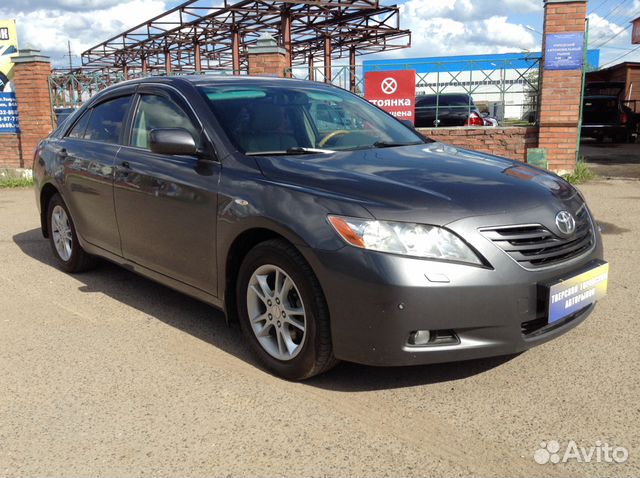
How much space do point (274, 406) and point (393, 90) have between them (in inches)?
378

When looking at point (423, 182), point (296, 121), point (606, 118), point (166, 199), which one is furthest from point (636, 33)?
point (166, 199)

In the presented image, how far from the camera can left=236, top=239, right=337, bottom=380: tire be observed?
3.02 metres

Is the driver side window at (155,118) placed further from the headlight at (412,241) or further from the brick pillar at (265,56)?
the brick pillar at (265,56)

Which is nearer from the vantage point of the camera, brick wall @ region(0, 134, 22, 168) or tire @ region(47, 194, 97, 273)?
tire @ region(47, 194, 97, 273)

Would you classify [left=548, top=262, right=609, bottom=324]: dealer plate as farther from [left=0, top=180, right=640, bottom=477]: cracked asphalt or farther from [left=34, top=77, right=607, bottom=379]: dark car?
[left=0, top=180, right=640, bottom=477]: cracked asphalt

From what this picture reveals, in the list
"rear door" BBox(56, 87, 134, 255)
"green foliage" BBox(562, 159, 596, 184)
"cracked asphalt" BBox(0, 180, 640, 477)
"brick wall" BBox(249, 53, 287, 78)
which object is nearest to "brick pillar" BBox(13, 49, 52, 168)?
"brick wall" BBox(249, 53, 287, 78)

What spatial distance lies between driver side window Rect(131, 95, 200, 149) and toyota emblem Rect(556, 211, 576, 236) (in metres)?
2.19

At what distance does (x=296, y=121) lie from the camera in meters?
4.05

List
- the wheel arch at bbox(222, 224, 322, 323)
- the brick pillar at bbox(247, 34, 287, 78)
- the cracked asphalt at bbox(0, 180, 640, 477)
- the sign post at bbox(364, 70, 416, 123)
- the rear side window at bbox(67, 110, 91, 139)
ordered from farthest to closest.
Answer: the brick pillar at bbox(247, 34, 287, 78), the sign post at bbox(364, 70, 416, 123), the rear side window at bbox(67, 110, 91, 139), the wheel arch at bbox(222, 224, 322, 323), the cracked asphalt at bbox(0, 180, 640, 477)

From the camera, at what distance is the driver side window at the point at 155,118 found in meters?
4.02

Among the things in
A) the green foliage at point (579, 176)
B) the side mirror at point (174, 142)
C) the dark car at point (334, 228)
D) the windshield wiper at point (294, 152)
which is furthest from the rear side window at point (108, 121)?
the green foliage at point (579, 176)

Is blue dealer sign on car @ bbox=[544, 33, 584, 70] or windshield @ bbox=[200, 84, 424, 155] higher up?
blue dealer sign on car @ bbox=[544, 33, 584, 70]

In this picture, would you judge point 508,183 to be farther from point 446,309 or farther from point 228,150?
point 228,150

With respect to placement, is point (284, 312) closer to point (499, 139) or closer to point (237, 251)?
point (237, 251)
